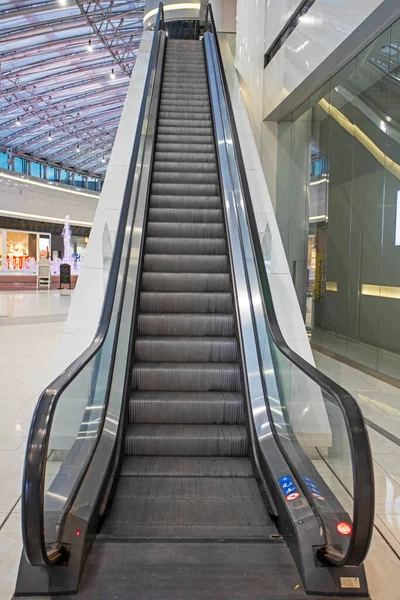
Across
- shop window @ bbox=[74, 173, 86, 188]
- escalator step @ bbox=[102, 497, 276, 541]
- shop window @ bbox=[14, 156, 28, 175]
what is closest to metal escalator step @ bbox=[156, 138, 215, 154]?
escalator step @ bbox=[102, 497, 276, 541]

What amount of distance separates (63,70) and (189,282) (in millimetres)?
18254

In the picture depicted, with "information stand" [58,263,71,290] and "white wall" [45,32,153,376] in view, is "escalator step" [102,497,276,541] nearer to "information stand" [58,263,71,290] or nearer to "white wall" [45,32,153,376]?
"white wall" [45,32,153,376]

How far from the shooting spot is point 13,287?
2084cm

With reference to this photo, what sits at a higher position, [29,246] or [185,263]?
[29,246]

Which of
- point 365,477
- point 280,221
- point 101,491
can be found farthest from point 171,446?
point 280,221

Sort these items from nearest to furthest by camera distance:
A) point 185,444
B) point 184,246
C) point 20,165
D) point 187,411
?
1. point 185,444
2. point 187,411
3. point 184,246
4. point 20,165

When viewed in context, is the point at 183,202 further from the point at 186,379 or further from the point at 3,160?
the point at 3,160

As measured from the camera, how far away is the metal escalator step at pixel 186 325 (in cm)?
437

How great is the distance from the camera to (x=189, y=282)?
4.86 m

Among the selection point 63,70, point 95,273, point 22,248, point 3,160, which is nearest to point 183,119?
point 95,273

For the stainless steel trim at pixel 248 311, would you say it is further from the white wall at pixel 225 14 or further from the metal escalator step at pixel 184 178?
the white wall at pixel 225 14

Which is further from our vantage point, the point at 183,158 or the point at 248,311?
the point at 183,158

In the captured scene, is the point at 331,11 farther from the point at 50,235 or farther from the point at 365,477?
the point at 50,235

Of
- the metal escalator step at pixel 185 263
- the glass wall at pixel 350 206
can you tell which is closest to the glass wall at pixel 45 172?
the glass wall at pixel 350 206
